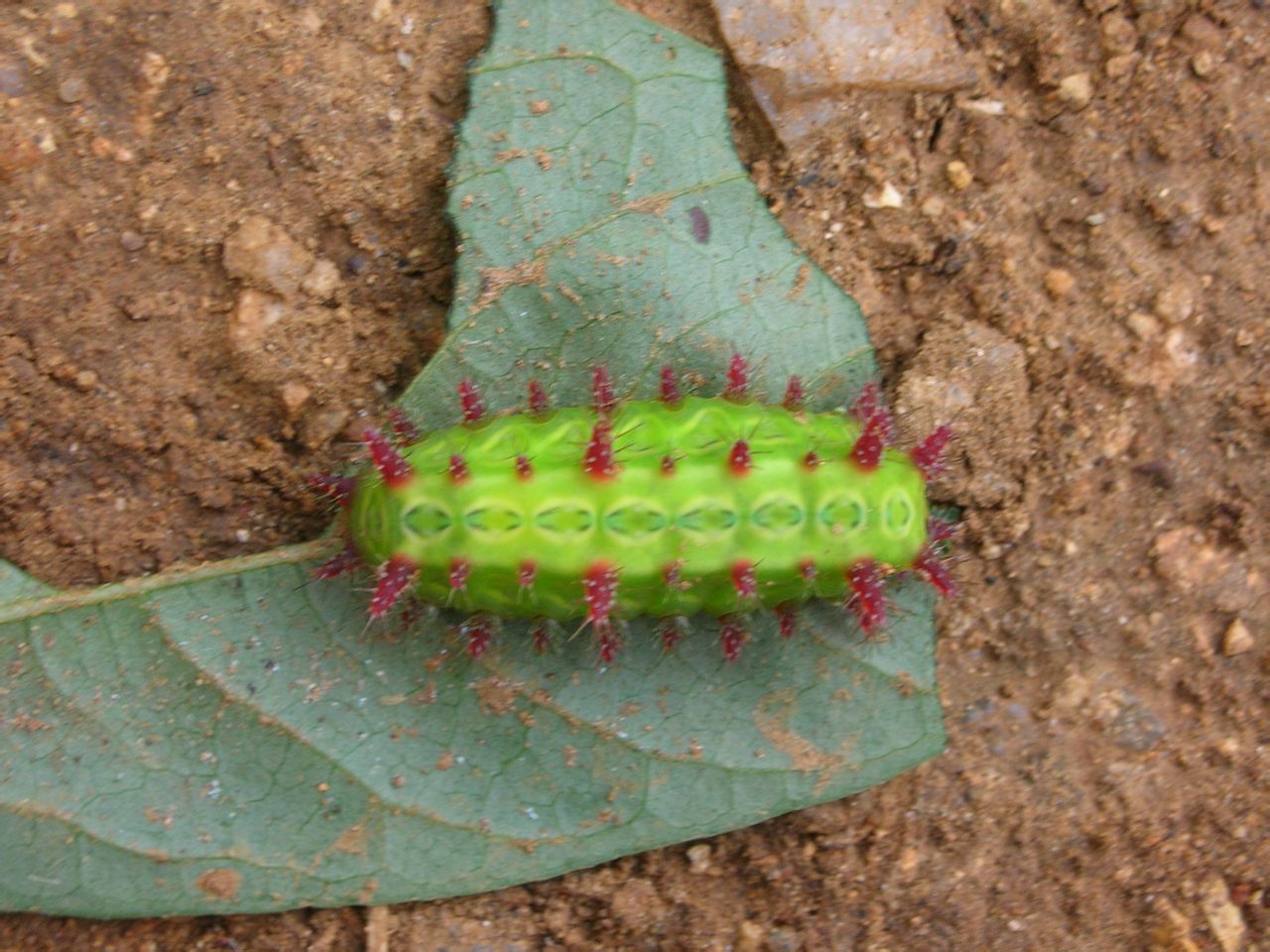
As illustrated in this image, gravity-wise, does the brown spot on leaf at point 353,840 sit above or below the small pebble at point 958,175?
below

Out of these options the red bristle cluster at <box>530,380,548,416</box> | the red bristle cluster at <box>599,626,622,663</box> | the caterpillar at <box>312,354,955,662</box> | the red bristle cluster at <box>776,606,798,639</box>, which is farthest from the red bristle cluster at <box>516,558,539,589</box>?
the red bristle cluster at <box>776,606,798,639</box>

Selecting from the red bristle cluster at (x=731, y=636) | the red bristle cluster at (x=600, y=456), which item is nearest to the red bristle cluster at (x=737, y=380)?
the red bristle cluster at (x=600, y=456)

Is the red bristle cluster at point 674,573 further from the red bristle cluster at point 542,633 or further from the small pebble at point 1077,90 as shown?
the small pebble at point 1077,90

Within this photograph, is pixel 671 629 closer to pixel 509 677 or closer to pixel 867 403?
pixel 509 677

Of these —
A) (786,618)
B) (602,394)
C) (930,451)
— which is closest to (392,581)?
(602,394)

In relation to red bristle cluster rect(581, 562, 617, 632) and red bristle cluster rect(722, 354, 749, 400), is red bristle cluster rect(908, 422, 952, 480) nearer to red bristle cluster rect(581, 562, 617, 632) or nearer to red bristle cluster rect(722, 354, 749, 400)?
red bristle cluster rect(722, 354, 749, 400)
